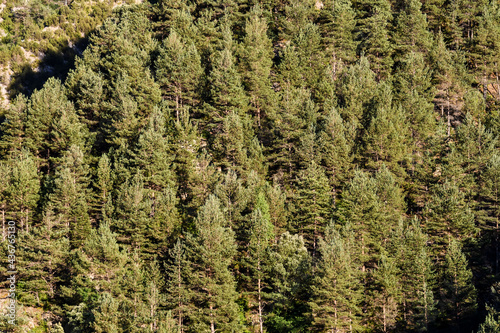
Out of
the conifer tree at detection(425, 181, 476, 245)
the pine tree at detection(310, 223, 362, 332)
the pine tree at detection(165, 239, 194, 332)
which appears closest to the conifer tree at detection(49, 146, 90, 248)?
the pine tree at detection(165, 239, 194, 332)

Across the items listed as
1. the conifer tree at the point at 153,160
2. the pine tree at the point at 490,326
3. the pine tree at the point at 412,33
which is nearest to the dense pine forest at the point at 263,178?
the pine tree at the point at 490,326

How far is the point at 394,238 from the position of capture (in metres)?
52.5

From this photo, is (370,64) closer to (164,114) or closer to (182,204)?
(164,114)

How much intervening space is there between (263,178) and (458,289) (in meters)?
26.7

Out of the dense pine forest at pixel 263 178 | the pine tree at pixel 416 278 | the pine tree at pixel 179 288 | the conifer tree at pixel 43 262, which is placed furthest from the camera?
the conifer tree at pixel 43 262

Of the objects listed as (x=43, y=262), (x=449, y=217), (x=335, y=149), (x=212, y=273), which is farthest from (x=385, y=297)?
(x=43, y=262)

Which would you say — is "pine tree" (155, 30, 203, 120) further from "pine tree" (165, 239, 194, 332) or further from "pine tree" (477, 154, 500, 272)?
"pine tree" (477, 154, 500, 272)

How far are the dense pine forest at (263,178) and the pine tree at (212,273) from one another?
228 mm

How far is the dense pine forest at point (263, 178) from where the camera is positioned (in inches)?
1973

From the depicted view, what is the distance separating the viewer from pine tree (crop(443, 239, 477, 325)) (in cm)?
4922

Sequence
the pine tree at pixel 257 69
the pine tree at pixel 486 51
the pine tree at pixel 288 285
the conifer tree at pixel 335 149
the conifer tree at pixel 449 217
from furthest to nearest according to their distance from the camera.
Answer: the pine tree at pixel 486 51 < the pine tree at pixel 257 69 < the conifer tree at pixel 335 149 < the conifer tree at pixel 449 217 < the pine tree at pixel 288 285

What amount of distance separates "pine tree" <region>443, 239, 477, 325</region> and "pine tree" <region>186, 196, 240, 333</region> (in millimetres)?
21710

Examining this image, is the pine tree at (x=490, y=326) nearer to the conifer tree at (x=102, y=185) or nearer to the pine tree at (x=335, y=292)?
the pine tree at (x=335, y=292)

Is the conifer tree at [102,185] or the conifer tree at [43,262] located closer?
the conifer tree at [43,262]
